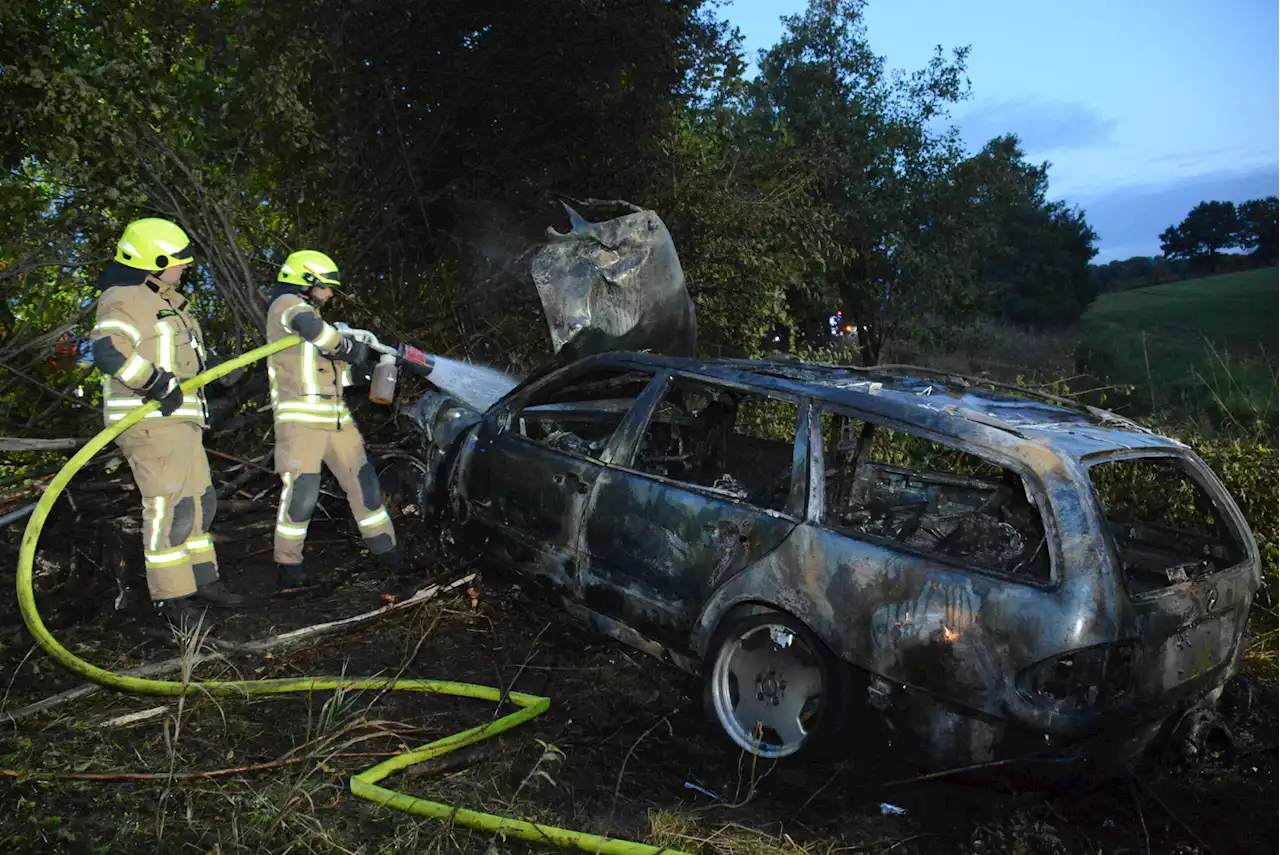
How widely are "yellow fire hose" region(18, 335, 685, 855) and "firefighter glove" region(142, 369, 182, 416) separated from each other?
0.05m

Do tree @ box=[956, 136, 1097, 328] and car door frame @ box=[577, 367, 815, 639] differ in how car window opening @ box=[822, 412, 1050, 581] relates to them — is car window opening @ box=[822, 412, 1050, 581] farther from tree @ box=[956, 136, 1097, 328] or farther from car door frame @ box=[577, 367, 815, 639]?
tree @ box=[956, 136, 1097, 328]

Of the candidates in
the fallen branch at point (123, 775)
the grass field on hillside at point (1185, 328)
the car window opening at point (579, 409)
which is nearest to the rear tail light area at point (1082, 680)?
the car window opening at point (579, 409)

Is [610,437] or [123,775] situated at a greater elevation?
[610,437]

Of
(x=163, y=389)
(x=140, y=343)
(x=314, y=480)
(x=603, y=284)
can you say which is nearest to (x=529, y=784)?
(x=314, y=480)

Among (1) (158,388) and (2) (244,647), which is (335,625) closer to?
(2) (244,647)

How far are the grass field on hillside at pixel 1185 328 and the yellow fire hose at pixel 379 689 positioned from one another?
1356 centimetres

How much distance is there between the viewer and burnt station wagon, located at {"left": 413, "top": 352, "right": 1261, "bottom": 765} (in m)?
2.71

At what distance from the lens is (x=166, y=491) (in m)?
4.38

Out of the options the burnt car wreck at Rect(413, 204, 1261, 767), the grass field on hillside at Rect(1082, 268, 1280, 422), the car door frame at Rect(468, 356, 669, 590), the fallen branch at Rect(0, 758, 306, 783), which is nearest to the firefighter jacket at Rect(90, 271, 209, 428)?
the burnt car wreck at Rect(413, 204, 1261, 767)

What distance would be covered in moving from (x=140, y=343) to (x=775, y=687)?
3.40 meters

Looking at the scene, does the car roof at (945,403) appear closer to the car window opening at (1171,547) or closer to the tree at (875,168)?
the car window opening at (1171,547)

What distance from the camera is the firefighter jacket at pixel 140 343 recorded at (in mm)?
4113

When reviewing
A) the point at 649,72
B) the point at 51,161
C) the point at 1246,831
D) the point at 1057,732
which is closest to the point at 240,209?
the point at 51,161

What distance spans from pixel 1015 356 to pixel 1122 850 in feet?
100
